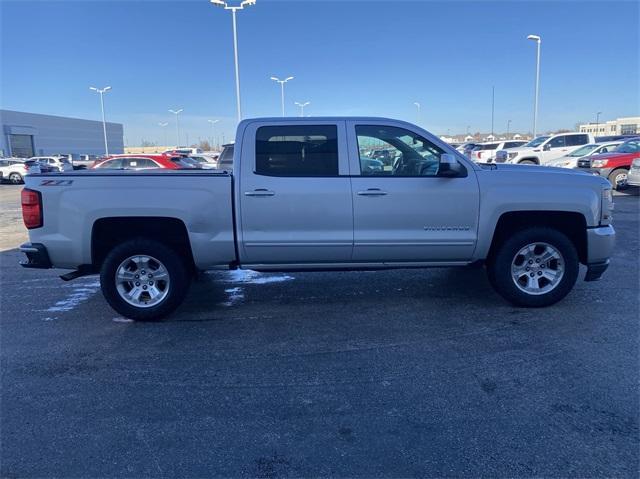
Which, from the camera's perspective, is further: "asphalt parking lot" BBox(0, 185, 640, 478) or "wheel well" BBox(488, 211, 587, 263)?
"wheel well" BBox(488, 211, 587, 263)

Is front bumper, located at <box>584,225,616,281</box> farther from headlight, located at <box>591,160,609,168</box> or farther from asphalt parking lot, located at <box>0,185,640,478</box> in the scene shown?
headlight, located at <box>591,160,609,168</box>

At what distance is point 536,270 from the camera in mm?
4988

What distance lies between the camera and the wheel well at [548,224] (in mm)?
4914

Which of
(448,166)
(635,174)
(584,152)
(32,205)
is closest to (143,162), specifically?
(32,205)

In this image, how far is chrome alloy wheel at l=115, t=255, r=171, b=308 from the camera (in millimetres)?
4742

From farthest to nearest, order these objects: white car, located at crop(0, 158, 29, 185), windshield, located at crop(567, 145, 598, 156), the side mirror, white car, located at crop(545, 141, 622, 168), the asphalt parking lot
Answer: white car, located at crop(0, 158, 29, 185) → windshield, located at crop(567, 145, 598, 156) → white car, located at crop(545, 141, 622, 168) → the side mirror → the asphalt parking lot

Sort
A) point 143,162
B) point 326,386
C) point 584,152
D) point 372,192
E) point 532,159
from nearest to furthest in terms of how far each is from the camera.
Result: point 326,386 → point 372,192 → point 143,162 → point 584,152 → point 532,159

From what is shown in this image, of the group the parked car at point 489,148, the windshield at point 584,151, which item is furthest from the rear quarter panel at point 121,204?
the parked car at point 489,148

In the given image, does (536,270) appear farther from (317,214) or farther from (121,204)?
(121,204)

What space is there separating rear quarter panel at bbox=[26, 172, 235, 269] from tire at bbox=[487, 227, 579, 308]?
286 cm

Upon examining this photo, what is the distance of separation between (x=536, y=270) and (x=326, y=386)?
2.83 metres

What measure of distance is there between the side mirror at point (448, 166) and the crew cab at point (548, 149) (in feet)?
62.1

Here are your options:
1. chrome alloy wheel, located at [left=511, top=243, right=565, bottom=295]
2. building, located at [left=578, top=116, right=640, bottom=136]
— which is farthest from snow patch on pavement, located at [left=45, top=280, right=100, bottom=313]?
building, located at [left=578, top=116, right=640, bottom=136]

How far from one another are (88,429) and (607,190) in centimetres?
520
